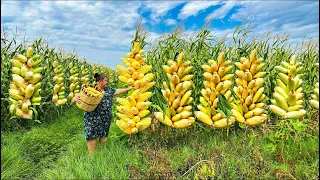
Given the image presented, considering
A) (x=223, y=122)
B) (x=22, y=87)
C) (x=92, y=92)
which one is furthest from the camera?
(x=22, y=87)

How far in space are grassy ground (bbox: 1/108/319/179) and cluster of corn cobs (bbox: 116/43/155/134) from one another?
251mm

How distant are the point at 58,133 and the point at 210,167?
423 cm

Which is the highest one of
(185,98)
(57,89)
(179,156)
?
(185,98)

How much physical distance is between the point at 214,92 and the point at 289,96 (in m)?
1.01

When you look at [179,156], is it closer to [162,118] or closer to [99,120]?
[162,118]

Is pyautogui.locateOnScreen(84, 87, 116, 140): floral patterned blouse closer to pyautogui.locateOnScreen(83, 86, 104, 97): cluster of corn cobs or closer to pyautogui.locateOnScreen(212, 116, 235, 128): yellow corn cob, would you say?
pyautogui.locateOnScreen(83, 86, 104, 97): cluster of corn cobs

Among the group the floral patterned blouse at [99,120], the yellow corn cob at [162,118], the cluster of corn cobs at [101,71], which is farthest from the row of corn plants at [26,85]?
the cluster of corn cobs at [101,71]

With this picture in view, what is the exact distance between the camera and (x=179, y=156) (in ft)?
14.2

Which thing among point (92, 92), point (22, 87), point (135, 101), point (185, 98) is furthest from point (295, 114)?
point (22, 87)

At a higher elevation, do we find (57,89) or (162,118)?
(162,118)

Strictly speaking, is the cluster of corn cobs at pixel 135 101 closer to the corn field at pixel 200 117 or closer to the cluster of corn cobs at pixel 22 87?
the corn field at pixel 200 117

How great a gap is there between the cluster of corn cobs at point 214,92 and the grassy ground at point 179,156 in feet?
0.96

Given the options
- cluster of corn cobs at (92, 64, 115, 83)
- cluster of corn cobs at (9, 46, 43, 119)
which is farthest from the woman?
cluster of corn cobs at (92, 64, 115, 83)

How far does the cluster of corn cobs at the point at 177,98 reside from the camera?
4.82 metres
